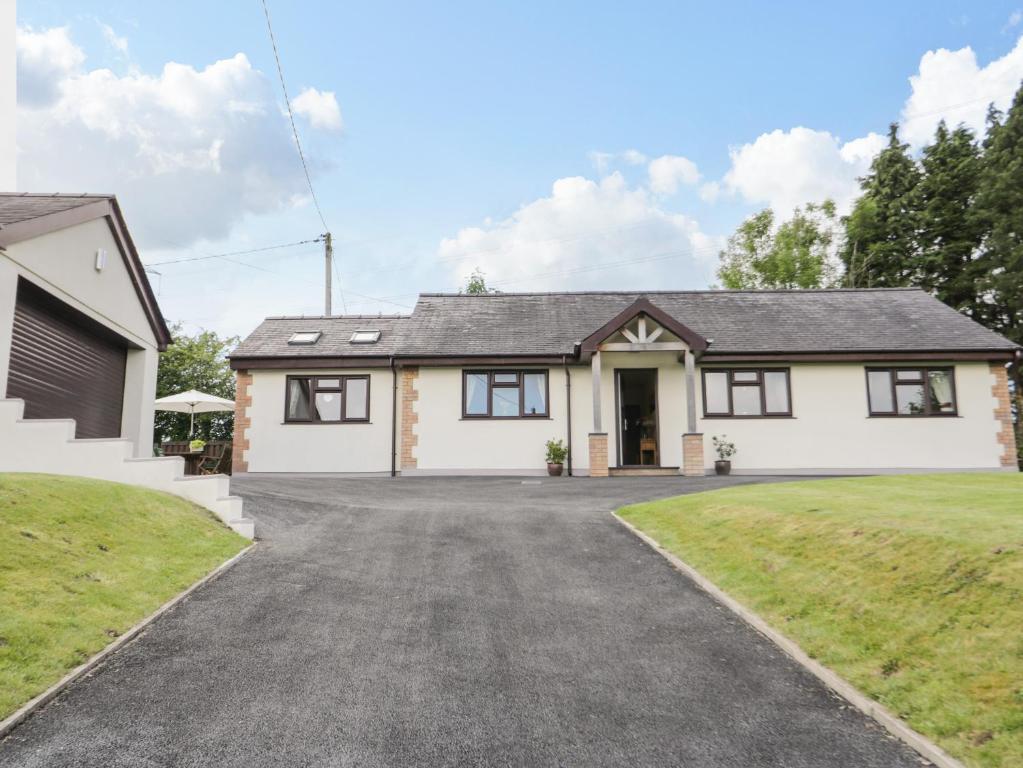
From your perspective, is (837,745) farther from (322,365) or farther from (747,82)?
(747,82)

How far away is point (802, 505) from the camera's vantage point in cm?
786

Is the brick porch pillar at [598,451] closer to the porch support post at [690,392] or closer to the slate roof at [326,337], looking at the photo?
the porch support post at [690,392]

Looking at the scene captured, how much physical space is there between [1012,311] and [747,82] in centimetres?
2030

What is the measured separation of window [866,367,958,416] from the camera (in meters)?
17.1

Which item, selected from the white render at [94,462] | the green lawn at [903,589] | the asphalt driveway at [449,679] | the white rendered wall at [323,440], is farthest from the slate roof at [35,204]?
the green lawn at [903,589]

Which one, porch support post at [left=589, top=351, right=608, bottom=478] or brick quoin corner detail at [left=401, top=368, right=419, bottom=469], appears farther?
brick quoin corner detail at [left=401, top=368, right=419, bottom=469]

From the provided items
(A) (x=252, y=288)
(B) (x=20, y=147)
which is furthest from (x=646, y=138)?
(A) (x=252, y=288)

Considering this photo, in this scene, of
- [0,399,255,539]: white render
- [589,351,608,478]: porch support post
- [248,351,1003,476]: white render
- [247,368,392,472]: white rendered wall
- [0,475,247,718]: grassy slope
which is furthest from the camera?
[247,368,392,472]: white rendered wall

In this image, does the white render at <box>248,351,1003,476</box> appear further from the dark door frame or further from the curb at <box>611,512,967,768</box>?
the curb at <box>611,512,967,768</box>

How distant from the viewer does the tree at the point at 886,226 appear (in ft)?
110

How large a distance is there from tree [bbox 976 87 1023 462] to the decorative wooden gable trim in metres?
19.5

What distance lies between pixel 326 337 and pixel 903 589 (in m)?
16.9

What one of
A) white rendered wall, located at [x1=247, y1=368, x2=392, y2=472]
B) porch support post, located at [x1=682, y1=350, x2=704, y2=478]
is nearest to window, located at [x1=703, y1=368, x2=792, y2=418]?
porch support post, located at [x1=682, y1=350, x2=704, y2=478]

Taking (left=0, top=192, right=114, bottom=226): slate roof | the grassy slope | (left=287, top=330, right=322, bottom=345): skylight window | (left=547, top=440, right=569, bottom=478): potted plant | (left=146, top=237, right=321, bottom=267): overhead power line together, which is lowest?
the grassy slope
